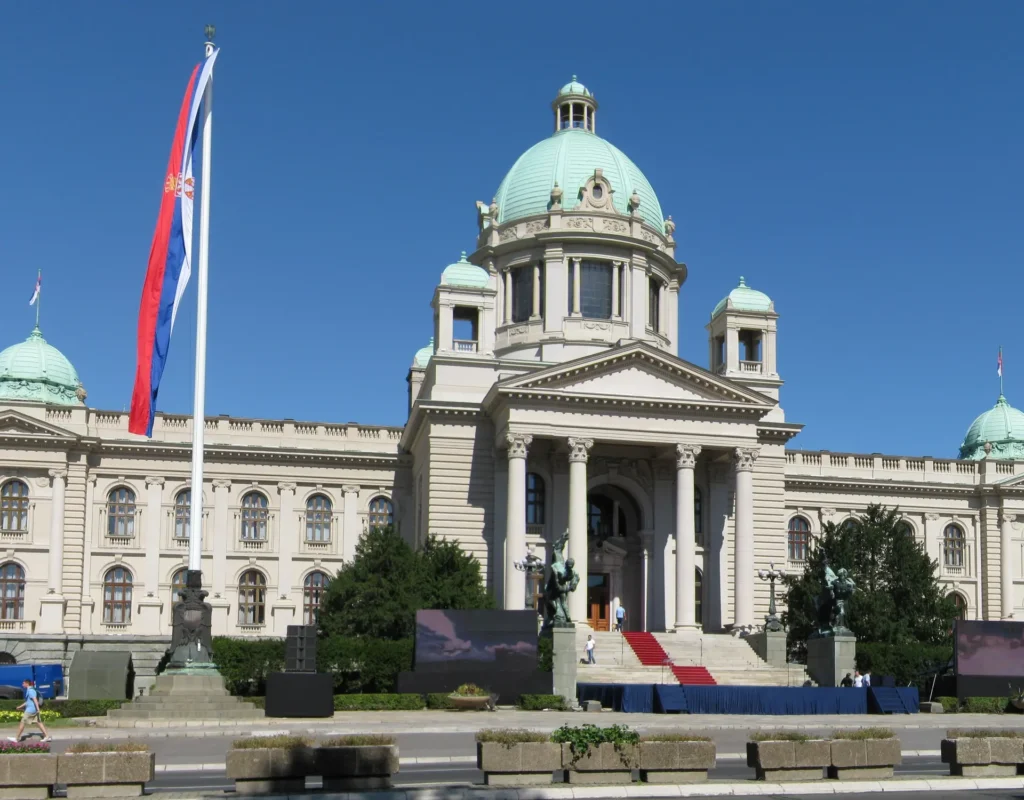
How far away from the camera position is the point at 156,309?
42625 mm

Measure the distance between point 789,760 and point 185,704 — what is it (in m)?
21.3

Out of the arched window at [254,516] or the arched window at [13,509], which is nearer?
the arched window at [13,509]

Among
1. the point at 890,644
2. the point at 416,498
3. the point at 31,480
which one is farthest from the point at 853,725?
the point at 31,480

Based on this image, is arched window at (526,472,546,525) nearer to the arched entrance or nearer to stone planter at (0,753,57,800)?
the arched entrance

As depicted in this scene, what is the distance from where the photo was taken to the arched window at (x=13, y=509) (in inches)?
2781

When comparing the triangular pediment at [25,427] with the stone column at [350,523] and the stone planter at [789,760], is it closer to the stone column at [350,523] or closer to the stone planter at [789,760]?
the stone column at [350,523]

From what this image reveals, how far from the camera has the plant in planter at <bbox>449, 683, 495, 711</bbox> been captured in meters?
47.9

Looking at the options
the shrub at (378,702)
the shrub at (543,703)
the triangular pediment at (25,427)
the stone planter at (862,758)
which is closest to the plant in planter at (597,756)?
the stone planter at (862,758)

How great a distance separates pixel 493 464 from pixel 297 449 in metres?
13.1

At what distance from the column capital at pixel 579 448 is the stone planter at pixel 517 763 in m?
41.4

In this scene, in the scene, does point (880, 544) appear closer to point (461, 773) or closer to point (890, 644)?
point (890, 644)

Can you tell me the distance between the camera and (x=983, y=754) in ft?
82.2

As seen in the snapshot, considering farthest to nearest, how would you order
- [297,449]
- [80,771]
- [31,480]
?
[297,449] → [31,480] → [80,771]

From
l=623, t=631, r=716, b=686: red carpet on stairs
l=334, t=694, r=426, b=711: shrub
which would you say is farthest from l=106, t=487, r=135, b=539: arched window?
l=334, t=694, r=426, b=711: shrub
